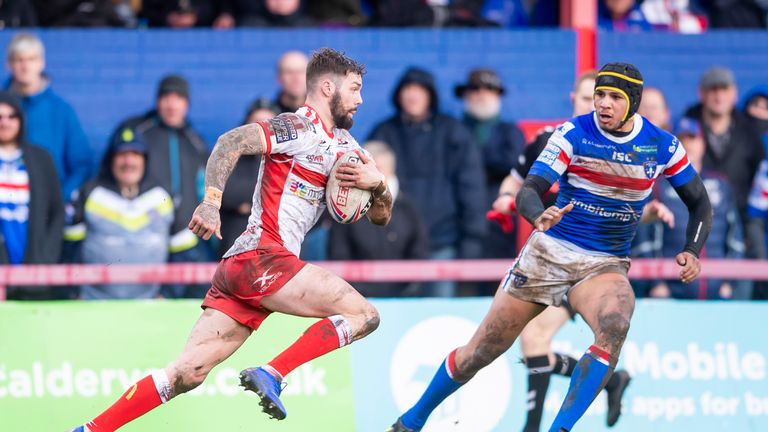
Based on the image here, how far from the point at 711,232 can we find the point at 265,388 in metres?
5.52

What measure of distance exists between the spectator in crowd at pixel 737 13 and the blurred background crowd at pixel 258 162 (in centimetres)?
119

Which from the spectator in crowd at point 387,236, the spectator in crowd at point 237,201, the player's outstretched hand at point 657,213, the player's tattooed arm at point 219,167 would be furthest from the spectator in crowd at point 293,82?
the player's tattooed arm at point 219,167

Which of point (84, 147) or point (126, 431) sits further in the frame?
point (84, 147)

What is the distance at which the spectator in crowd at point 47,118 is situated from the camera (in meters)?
10.9

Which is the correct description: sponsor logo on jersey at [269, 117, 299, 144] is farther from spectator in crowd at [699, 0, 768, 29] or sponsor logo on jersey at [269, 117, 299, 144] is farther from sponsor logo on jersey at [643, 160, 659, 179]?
spectator in crowd at [699, 0, 768, 29]

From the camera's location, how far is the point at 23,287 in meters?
9.97

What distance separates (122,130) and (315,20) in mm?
2829

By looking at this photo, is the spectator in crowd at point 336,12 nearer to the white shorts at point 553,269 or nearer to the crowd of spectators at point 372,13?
the crowd of spectators at point 372,13

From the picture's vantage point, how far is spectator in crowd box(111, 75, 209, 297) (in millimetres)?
10406

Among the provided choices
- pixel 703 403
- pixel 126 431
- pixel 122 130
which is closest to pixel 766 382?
pixel 703 403

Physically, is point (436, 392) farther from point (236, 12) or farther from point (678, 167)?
point (236, 12)

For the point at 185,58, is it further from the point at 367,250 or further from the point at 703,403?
the point at 703,403

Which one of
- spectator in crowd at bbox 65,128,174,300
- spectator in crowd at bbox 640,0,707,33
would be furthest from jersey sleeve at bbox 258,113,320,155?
spectator in crowd at bbox 640,0,707,33

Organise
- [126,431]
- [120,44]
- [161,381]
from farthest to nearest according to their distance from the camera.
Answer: [120,44]
[126,431]
[161,381]
